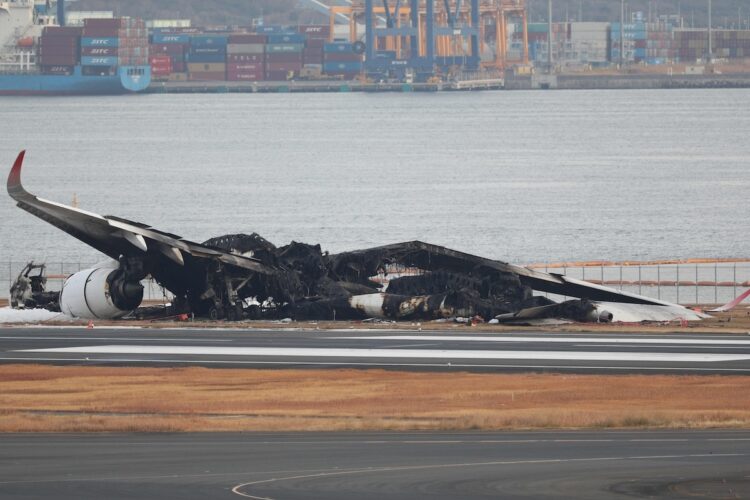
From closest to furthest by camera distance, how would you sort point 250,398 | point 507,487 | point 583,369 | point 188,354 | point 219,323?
point 507,487
point 250,398
point 583,369
point 188,354
point 219,323

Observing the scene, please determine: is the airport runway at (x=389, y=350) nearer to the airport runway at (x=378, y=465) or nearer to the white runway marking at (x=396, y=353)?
the white runway marking at (x=396, y=353)

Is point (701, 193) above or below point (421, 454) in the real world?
below

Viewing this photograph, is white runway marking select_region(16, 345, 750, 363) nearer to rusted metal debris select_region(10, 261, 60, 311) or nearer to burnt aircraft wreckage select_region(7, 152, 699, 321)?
burnt aircraft wreckage select_region(7, 152, 699, 321)

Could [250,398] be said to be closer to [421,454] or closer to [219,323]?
[421,454]

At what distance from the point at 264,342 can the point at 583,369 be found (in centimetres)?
1497

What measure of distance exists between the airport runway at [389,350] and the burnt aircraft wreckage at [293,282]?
8.77 ft

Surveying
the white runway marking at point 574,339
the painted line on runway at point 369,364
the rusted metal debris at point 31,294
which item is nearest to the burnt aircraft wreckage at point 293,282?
the rusted metal debris at point 31,294

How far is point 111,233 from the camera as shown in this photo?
62.0 m

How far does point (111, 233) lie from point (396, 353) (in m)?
15.3

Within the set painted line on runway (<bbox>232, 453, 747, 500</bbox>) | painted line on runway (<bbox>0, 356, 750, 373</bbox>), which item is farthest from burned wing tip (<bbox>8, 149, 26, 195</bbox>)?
painted line on runway (<bbox>232, 453, 747, 500</bbox>)

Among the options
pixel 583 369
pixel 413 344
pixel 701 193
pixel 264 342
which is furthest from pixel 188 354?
pixel 701 193

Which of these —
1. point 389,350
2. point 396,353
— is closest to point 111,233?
point 389,350

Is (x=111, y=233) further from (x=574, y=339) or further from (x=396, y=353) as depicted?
(x=574, y=339)

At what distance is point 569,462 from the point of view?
30844 mm
